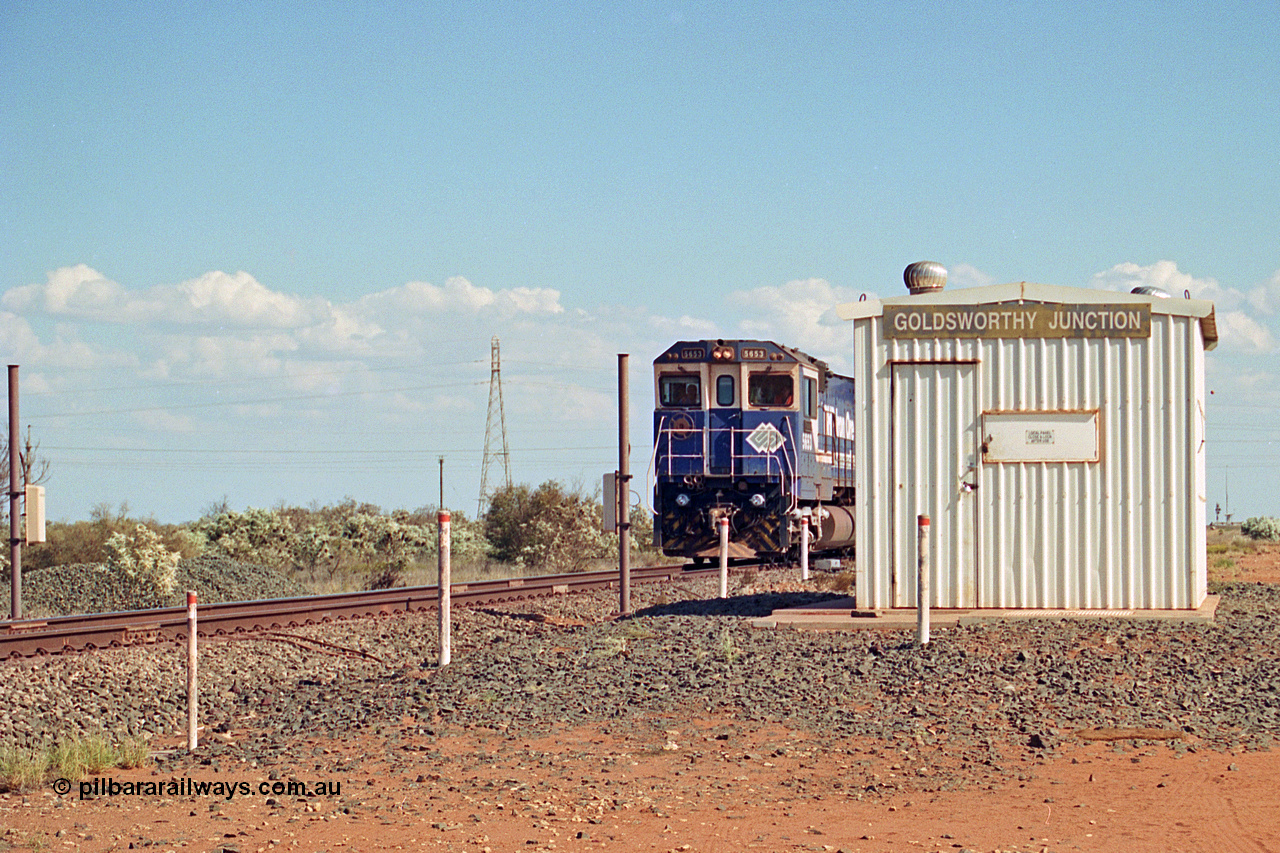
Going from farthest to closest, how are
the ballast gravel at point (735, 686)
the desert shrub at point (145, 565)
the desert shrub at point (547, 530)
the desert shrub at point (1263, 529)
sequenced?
the desert shrub at point (1263, 529), the desert shrub at point (547, 530), the desert shrub at point (145, 565), the ballast gravel at point (735, 686)

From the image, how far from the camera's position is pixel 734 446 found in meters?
23.0

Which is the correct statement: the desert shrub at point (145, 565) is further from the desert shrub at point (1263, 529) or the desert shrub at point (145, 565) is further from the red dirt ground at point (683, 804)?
the desert shrub at point (1263, 529)


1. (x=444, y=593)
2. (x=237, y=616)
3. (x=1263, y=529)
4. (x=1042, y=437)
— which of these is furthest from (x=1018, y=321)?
(x=1263, y=529)

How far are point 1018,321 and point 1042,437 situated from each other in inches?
44.4

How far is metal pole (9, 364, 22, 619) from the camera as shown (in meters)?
17.4

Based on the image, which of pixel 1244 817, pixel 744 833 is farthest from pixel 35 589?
pixel 1244 817

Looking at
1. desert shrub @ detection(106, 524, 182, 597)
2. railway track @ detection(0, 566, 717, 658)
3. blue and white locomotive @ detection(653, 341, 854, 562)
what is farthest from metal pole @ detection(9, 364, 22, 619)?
blue and white locomotive @ detection(653, 341, 854, 562)

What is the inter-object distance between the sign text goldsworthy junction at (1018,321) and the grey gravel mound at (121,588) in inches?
522

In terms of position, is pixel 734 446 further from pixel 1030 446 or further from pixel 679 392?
pixel 1030 446

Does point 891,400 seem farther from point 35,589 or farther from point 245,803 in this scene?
point 35,589

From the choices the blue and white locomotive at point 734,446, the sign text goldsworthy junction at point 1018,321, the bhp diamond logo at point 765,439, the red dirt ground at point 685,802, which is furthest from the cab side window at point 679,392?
the red dirt ground at point 685,802

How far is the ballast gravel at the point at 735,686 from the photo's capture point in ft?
30.1

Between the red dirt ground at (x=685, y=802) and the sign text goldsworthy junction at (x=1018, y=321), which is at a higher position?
the sign text goldsworthy junction at (x=1018, y=321)

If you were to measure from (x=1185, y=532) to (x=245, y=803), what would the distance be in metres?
8.88
